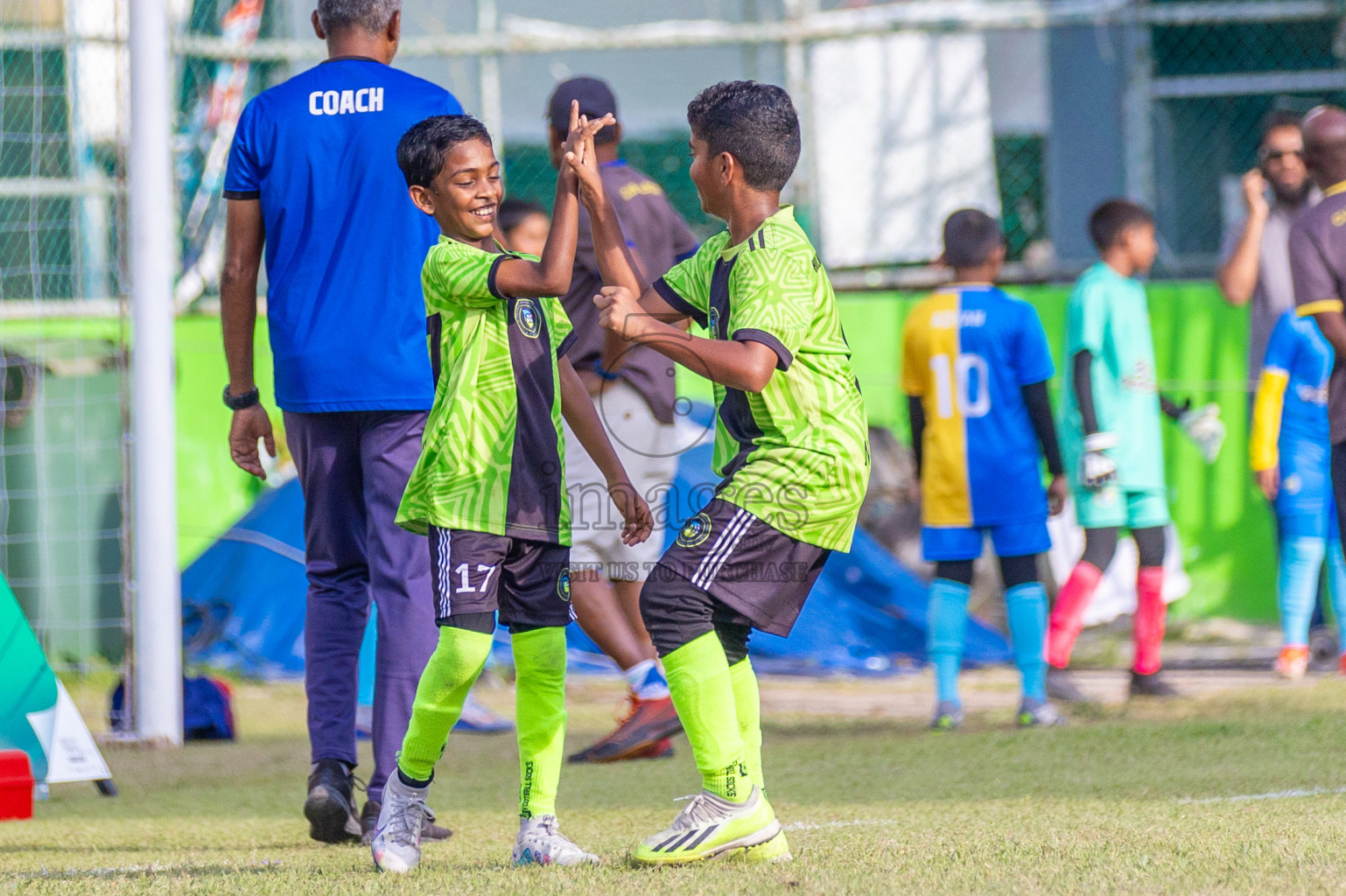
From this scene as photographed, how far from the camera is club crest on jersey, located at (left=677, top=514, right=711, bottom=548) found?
10.2ft

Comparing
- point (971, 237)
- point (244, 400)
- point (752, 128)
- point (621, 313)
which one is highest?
point (971, 237)

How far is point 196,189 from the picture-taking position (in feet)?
31.6

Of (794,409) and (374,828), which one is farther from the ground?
(794,409)

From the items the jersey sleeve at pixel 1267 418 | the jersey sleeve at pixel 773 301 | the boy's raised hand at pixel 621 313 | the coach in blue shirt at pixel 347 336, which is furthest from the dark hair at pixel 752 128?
the jersey sleeve at pixel 1267 418

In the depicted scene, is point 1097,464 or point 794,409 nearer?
point 794,409

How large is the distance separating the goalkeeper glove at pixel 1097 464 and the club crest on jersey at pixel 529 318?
345 cm

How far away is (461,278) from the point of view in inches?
128

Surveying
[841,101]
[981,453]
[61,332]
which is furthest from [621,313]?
[841,101]

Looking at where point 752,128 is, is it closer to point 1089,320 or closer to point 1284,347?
point 1089,320

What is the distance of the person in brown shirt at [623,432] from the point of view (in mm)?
5266

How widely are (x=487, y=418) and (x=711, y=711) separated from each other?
2.44 feet

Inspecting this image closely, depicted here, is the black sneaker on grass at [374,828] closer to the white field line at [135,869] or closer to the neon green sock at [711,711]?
the white field line at [135,869]

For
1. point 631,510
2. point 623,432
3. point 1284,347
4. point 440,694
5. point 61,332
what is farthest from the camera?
point 61,332

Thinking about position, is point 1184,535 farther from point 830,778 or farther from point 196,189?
point 196,189
